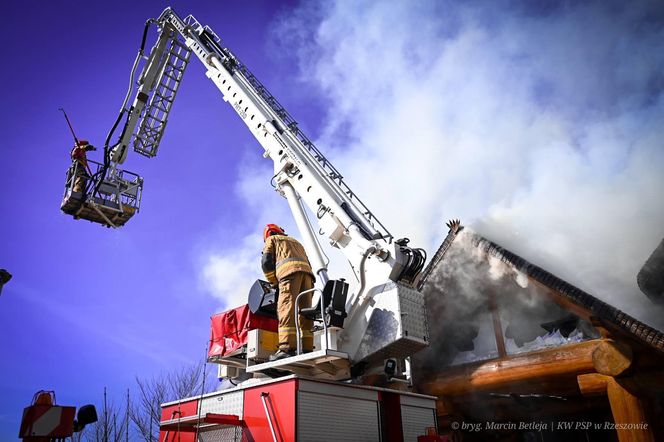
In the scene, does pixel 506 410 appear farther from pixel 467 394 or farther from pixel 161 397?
pixel 161 397

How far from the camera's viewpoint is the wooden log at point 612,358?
6617 mm

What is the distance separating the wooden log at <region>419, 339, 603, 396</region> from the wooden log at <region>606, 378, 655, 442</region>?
0.44m

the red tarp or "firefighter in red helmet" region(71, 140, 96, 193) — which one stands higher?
"firefighter in red helmet" region(71, 140, 96, 193)

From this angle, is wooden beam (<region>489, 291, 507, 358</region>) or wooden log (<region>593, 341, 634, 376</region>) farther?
wooden beam (<region>489, 291, 507, 358</region>)

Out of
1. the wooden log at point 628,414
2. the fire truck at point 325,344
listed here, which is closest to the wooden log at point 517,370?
the wooden log at point 628,414

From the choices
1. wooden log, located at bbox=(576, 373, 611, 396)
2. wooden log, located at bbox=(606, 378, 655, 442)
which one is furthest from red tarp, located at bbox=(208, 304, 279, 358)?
wooden log, located at bbox=(606, 378, 655, 442)

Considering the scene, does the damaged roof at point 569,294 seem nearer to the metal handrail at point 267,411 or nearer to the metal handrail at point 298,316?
the metal handrail at point 298,316

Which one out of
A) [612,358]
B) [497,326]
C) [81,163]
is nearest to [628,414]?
[612,358]

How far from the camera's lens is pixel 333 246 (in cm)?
709

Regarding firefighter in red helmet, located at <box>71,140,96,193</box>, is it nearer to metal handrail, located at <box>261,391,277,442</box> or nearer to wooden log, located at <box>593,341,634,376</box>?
metal handrail, located at <box>261,391,277,442</box>

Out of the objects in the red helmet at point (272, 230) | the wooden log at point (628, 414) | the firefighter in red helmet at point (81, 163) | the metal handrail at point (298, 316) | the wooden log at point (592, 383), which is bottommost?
the wooden log at point (628, 414)

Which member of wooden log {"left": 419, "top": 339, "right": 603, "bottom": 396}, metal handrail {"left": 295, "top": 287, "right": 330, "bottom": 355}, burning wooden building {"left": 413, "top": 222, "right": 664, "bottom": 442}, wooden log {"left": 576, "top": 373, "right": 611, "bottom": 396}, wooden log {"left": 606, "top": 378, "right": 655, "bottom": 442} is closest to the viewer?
metal handrail {"left": 295, "top": 287, "right": 330, "bottom": 355}

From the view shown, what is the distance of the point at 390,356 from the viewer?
610 centimetres

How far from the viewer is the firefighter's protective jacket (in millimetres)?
6430
